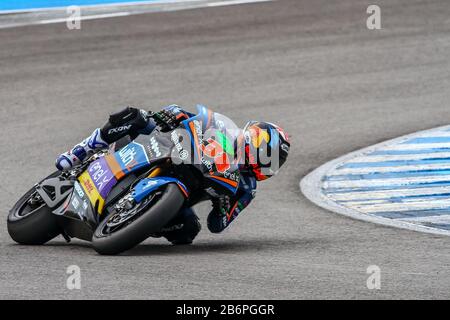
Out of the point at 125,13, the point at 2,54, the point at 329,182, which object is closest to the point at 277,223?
the point at 329,182

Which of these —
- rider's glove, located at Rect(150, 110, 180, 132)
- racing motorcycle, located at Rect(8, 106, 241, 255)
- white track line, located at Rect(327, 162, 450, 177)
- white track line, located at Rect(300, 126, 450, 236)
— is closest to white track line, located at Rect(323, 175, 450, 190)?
white track line, located at Rect(300, 126, 450, 236)

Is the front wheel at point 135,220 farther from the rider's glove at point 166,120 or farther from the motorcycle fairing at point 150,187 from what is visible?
the rider's glove at point 166,120

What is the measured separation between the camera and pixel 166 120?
27.5 feet

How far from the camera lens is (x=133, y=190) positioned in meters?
7.85

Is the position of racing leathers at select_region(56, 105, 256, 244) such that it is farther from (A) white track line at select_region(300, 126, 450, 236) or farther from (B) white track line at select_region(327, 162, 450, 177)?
(B) white track line at select_region(327, 162, 450, 177)

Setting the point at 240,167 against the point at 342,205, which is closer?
the point at 240,167

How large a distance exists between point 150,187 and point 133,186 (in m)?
0.30

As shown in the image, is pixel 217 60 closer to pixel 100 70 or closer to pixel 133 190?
Result: pixel 100 70

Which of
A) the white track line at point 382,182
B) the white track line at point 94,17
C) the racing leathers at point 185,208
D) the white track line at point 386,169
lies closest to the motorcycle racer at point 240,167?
the racing leathers at point 185,208

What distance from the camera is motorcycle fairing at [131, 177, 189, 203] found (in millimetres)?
7754

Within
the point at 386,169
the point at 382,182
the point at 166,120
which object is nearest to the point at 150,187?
the point at 166,120

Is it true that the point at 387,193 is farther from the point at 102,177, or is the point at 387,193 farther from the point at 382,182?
the point at 102,177
